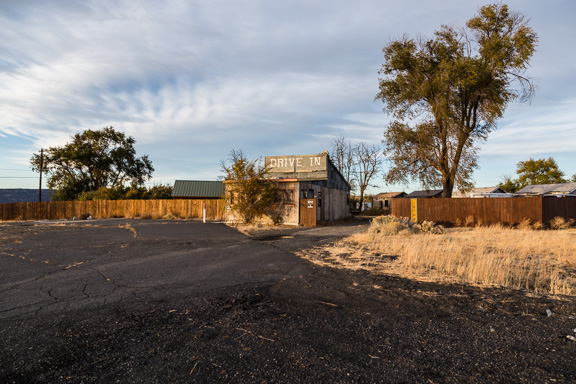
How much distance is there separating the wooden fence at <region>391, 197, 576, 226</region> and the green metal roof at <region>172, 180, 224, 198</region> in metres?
30.2

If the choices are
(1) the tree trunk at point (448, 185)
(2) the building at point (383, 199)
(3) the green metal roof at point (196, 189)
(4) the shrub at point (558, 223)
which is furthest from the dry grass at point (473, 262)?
(2) the building at point (383, 199)

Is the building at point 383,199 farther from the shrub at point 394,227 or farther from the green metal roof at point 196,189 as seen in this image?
the shrub at point 394,227

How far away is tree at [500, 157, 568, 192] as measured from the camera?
59.0 metres

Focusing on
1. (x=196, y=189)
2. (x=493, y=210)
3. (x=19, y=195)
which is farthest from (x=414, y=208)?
(x=19, y=195)

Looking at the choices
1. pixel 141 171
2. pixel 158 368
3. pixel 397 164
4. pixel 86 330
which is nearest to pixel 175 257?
pixel 86 330

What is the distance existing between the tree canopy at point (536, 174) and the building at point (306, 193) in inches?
1767

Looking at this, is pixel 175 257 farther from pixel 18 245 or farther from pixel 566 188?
pixel 566 188

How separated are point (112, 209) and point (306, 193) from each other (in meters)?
24.6

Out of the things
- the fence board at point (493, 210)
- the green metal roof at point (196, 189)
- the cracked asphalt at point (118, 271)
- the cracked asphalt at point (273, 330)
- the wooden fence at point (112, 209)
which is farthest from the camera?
the green metal roof at point (196, 189)

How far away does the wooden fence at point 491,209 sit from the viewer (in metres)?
19.1

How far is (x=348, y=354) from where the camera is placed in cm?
322

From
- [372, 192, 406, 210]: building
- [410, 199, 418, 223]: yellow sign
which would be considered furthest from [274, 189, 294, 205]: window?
[372, 192, 406, 210]: building

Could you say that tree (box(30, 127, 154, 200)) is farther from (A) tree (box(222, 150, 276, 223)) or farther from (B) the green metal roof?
(A) tree (box(222, 150, 276, 223))

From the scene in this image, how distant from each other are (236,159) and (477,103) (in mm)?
18742
